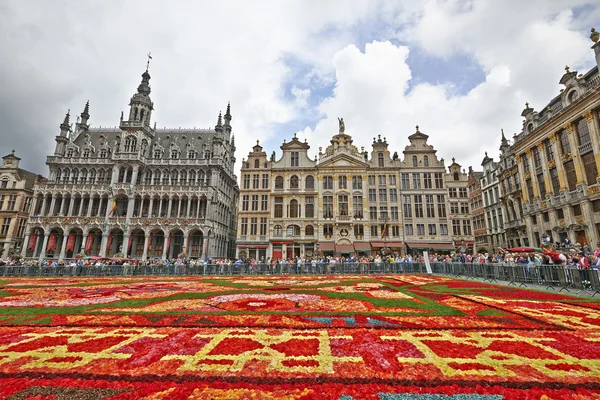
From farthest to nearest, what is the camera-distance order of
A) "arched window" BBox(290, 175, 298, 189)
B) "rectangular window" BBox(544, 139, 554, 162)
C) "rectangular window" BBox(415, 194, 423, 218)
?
"arched window" BBox(290, 175, 298, 189) < "rectangular window" BBox(415, 194, 423, 218) < "rectangular window" BBox(544, 139, 554, 162)

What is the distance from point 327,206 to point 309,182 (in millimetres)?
4261

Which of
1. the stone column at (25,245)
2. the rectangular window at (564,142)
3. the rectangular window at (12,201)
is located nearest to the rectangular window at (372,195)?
the rectangular window at (564,142)

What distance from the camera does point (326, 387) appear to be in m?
3.12

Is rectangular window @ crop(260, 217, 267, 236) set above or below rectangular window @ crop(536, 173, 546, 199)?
below

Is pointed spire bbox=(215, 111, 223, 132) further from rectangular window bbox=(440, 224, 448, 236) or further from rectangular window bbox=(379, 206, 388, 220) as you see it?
rectangular window bbox=(440, 224, 448, 236)

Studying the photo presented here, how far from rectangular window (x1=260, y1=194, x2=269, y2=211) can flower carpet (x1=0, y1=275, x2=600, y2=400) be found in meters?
30.7

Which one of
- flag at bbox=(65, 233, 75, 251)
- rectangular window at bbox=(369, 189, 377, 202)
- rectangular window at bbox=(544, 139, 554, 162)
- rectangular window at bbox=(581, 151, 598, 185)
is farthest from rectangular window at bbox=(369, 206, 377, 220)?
flag at bbox=(65, 233, 75, 251)

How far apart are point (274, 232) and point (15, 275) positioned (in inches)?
958

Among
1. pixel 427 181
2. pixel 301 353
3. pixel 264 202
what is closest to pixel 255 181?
pixel 264 202

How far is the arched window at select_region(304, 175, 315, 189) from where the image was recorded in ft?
124

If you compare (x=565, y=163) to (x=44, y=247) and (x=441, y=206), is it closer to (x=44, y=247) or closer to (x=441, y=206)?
(x=441, y=206)

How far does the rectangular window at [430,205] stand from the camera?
36125 millimetres

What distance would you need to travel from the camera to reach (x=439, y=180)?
1453 inches

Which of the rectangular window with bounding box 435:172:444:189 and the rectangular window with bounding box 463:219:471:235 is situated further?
the rectangular window with bounding box 435:172:444:189
